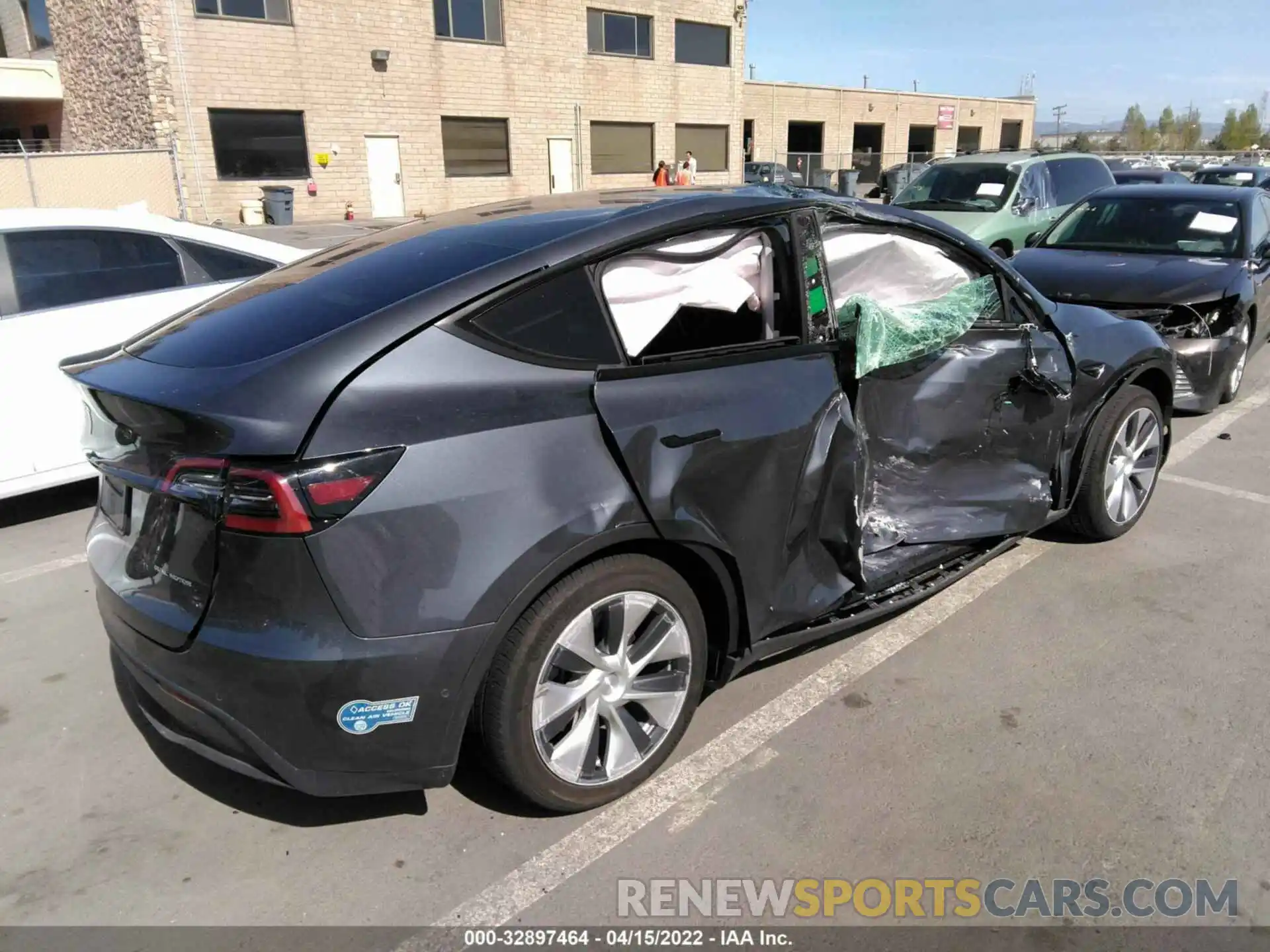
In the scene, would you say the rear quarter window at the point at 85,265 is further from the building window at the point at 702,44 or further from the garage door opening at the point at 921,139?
the garage door opening at the point at 921,139

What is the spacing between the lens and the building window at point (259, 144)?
23.9 metres

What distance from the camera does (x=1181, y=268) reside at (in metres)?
6.94

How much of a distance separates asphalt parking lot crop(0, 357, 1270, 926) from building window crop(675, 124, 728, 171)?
108 ft

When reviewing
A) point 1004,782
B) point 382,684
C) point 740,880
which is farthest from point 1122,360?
point 382,684

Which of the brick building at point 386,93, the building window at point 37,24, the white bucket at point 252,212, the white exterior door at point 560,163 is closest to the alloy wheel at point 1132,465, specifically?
the brick building at point 386,93

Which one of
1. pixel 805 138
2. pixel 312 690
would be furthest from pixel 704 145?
pixel 312 690

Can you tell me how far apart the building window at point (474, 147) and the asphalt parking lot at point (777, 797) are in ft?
87.0

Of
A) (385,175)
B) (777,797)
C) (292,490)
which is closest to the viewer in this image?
(292,490)

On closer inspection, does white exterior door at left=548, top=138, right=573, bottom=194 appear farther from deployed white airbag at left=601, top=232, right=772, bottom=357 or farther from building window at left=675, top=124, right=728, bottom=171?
deployed white airbag at left=601, top=232, right=772, bottom=357

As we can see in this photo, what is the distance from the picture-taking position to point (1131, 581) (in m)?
4.29

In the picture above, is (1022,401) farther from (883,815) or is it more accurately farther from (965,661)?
(883,815)

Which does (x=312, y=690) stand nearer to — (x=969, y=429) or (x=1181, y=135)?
(x=969, y=429)

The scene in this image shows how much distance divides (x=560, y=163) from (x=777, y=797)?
30367 mm

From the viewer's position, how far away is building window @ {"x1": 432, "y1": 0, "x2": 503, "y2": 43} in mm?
26984
